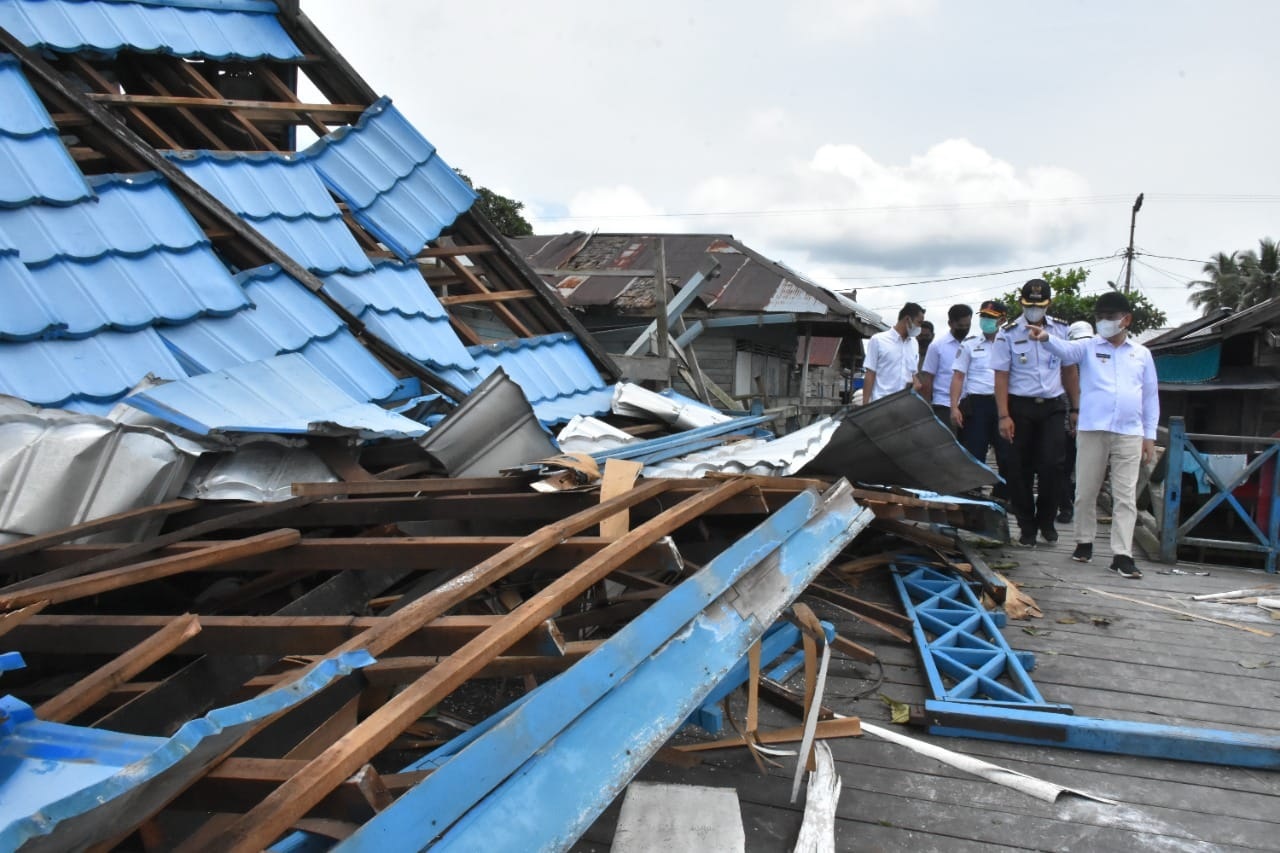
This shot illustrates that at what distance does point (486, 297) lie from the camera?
6.04m

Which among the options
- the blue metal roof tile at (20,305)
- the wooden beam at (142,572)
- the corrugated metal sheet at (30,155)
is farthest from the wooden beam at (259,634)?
Result: the corrugated metal sheet at (30,155)

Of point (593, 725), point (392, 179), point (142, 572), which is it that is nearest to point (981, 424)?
point (392, 179)

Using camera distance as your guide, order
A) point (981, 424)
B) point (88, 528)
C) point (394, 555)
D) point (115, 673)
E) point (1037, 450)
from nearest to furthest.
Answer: point (115, 673) < point (394, 555) < point (88, 528) < point (1037, 450) < point (981, 424)

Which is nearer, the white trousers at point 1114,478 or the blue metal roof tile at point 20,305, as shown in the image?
the blue metal roof tile at point 20,305

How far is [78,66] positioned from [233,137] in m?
0.89

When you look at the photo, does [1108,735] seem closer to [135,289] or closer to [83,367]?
[83,367]

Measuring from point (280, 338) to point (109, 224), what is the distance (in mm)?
946

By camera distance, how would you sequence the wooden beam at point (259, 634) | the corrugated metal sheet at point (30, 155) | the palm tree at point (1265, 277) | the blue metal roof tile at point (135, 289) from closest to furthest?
the wooden beam at point (259, 634) < the blue metal roof tile at point (135, 289) < the corrugated metal sheet at point (30, 155) < the palm tree at point (1265, 277)

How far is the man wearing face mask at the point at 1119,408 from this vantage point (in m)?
5.95

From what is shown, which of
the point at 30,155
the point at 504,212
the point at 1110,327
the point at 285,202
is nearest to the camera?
the point at 30,155

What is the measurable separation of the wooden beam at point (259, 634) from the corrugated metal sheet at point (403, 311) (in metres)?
2.88

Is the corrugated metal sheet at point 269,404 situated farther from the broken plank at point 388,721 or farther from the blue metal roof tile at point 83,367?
the broken plank at point 388,721

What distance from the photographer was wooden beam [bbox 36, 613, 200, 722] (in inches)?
63.6

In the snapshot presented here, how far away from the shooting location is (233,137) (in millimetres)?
5461
